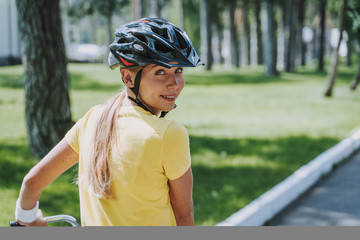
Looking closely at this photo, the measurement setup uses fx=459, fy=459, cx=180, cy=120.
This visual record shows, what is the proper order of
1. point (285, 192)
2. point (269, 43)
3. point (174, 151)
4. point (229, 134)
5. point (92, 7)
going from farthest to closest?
point (92, 7) → point (269, 43) → point (229, 134) → point (285, 192) → point (174, 151)

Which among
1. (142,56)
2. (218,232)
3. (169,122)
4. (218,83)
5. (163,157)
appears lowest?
(218,83)

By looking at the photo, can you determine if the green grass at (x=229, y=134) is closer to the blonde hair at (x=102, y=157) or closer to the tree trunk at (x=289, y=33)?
the blonde hair at (x=102, y=157)

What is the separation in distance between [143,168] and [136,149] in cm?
8

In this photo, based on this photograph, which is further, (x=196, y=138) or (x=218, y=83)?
(x=218, y=83)

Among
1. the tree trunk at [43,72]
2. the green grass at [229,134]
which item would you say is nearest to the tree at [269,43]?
the green grass at [229,134]

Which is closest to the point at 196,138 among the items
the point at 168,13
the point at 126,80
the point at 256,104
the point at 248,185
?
the point at 248,185

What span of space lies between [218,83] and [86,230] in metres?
20.1

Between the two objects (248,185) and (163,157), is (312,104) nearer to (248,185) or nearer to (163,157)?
(248,185)

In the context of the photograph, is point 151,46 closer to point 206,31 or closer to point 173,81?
point 173,81

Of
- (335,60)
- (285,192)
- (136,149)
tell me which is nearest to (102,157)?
(136,149)

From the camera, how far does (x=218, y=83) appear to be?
21359 mm

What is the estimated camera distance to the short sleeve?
1.69m

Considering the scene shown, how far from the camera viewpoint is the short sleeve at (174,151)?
66.6 inches

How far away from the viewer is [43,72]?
659 centimetres
